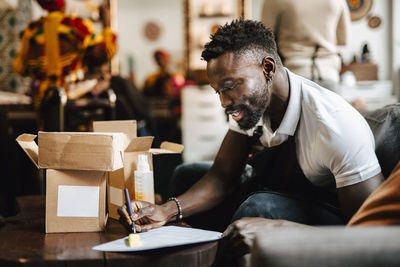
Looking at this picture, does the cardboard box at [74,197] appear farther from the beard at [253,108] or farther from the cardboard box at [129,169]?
the beard at [253,108]

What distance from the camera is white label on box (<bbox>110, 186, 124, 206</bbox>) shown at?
124 cm

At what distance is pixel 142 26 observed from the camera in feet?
21.6

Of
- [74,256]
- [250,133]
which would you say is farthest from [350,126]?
[74,256]

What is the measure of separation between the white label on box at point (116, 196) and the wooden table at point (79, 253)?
0.39ft

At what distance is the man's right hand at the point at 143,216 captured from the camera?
1111 millimetres

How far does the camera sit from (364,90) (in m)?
5.34

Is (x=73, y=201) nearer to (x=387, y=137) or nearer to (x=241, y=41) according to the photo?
(x=241, y=41)

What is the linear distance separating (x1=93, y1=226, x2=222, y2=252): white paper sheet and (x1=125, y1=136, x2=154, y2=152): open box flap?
0.77 ft

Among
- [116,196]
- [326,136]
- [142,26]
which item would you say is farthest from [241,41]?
[142,26]

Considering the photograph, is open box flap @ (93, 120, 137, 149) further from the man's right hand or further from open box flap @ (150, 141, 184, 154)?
the man's right hand

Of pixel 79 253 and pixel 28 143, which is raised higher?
pixel 28 143

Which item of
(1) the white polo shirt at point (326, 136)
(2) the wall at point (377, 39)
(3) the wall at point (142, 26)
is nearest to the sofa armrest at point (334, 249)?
(1) the white polo shirt at point (326, 136)

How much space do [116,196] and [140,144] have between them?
0.62 ft

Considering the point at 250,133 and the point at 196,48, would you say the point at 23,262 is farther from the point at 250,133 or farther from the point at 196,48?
the point at 196,48
